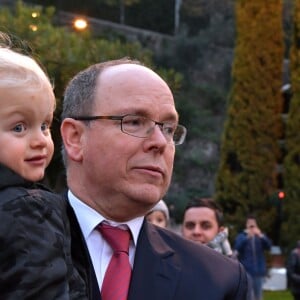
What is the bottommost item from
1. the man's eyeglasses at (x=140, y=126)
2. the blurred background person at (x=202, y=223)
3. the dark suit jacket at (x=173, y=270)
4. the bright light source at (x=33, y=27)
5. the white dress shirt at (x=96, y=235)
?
the blurred background person at (x=202, y=223)

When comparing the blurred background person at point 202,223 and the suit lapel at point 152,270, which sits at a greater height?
the suit lapel at point 152,270

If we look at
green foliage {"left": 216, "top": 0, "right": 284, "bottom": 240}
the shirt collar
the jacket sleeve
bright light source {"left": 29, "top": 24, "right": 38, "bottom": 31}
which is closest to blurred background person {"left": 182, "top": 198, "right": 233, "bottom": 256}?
the shirt collar

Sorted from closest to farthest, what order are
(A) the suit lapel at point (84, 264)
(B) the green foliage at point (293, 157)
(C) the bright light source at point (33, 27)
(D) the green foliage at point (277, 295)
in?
(A) the suit lapel at point (84, 264)
(C) the bright light source at point (33, 27)
(D) the green foliage at point (277, 295)
(B) the green foliage at point (293, 157)

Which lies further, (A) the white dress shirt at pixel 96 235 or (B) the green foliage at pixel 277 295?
(B) the green foliage at pixel 277 295

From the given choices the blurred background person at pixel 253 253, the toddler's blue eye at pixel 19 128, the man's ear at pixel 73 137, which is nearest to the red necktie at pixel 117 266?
the man's ear at pixel 73 137

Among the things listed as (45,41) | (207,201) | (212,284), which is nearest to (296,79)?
(45,41)

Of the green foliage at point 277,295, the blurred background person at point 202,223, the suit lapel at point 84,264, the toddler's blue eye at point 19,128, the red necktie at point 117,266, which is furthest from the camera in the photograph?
the green foliage at point 277,295

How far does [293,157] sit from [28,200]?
2064 cm

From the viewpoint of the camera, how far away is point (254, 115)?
2295 centimetres

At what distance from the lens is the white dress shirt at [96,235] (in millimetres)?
2605

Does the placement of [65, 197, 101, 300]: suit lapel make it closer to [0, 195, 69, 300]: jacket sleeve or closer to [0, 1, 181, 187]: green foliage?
[0, 195, 69, 300]: jacket sleeve

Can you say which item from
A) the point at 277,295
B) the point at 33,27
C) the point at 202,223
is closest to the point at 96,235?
the point at 202,223

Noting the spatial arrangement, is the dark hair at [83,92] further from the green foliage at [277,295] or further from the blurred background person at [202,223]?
the green foliage at [277,295]

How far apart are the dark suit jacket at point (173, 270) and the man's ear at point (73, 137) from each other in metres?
0.19
